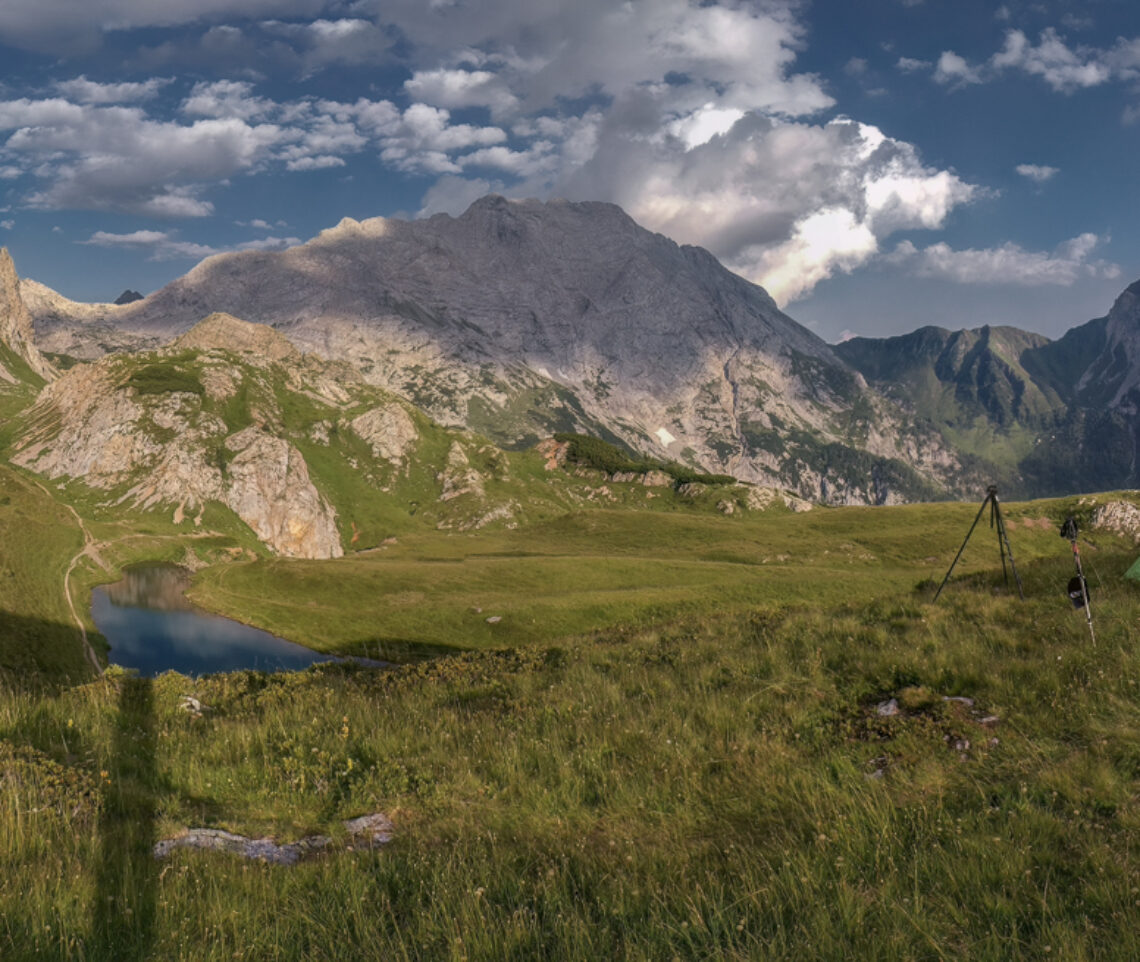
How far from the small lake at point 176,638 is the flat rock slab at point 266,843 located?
68.5m

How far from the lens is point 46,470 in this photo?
7702 inches

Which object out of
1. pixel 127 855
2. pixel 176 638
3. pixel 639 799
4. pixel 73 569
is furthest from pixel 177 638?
pixel 639 799

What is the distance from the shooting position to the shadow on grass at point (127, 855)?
17.0 feet

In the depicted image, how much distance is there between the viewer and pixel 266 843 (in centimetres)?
748

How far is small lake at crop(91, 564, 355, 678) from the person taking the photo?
3182 inches

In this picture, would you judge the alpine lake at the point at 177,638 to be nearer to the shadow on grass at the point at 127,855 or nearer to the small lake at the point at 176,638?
the small lake at the point at 176,638

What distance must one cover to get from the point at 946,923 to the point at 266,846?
7239 millimetres

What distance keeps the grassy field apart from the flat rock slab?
24 centimetres

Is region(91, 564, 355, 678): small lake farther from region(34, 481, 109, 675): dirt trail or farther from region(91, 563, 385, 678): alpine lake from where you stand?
region(34, 481, 109, 675): dirt trail

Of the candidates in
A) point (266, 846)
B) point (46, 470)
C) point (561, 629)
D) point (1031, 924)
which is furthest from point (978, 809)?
point (46, 470)

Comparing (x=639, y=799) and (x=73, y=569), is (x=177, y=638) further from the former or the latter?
(x=639, y=799)

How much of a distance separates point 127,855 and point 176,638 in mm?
102729

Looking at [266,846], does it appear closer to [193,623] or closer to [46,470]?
[193,623]

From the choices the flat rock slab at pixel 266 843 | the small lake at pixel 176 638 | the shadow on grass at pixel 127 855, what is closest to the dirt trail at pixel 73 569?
the small lake at pixel 176 638
